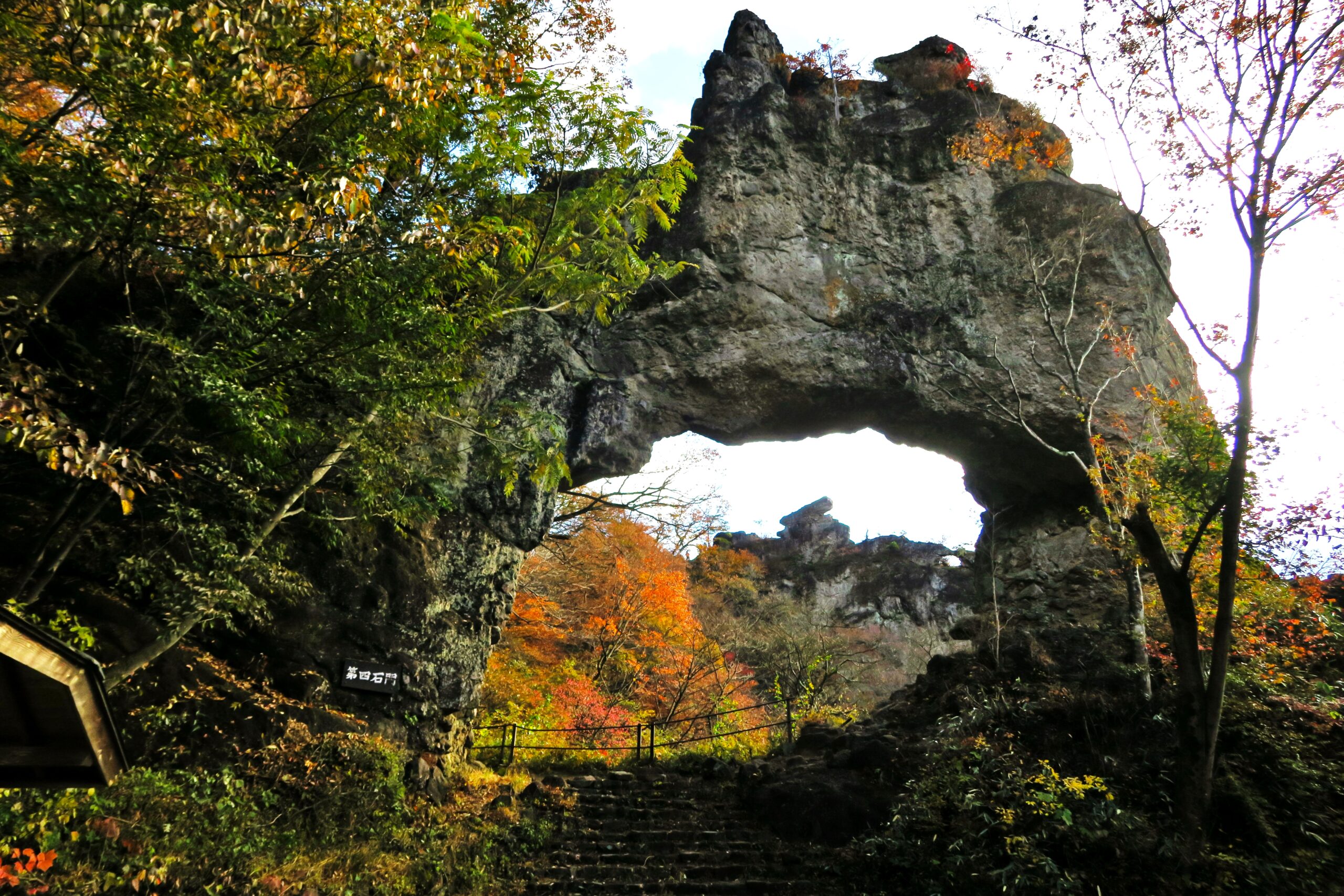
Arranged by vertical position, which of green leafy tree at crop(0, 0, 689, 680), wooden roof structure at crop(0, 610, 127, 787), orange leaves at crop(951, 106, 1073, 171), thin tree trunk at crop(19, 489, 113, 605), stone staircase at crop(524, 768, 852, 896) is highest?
orange leaves at crop(951, 106, 1073, 171)

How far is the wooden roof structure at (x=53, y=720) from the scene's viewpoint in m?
2.36

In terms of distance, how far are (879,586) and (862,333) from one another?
1777cm

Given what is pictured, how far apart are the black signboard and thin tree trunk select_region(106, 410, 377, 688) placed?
173 centimetres

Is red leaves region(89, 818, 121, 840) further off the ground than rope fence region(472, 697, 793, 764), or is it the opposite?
red leaves region(89, 818, 121, 840)

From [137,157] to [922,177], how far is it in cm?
1515

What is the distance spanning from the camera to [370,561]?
915cm

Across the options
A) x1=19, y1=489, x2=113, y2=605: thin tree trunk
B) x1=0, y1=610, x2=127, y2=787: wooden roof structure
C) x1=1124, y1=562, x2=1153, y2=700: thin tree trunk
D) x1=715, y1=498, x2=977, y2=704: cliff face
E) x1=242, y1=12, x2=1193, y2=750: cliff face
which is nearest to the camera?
x1=0, y1=610, x2=127, y2=787: wooden roof structure

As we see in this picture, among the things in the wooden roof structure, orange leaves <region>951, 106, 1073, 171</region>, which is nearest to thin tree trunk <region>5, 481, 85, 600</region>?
the wooden roof structure

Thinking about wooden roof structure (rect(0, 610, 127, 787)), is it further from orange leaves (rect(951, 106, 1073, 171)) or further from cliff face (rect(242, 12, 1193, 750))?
orange leaves (rect(951, 106, 1073, 171))

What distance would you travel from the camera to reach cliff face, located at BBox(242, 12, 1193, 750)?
481 inches

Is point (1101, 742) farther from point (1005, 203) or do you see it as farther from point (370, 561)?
point (1005, 203)

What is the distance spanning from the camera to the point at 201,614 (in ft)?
18.7

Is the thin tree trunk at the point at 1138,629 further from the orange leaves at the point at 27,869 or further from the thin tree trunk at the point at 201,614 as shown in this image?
the orange leaves at the point at 27,869

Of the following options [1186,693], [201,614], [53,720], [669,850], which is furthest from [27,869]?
[1186,693]
